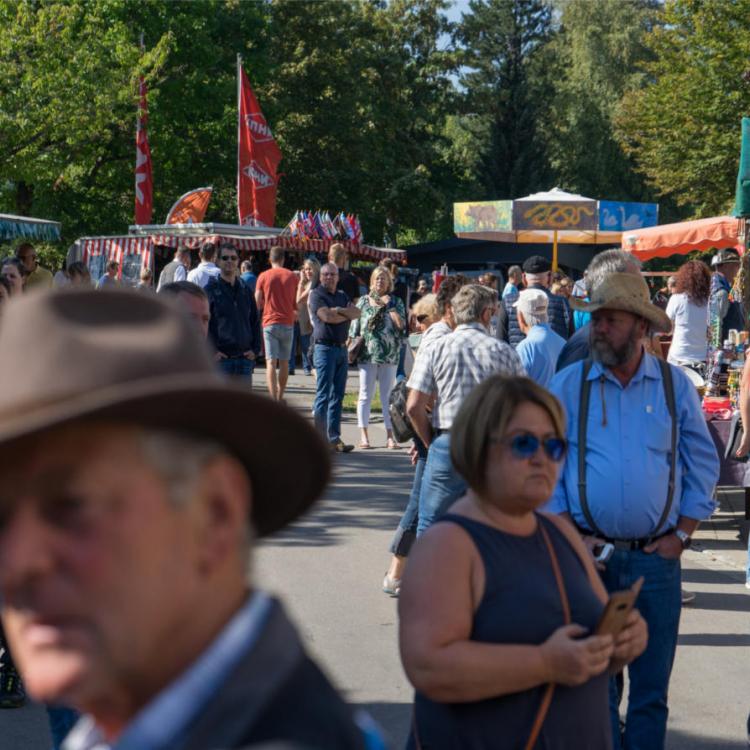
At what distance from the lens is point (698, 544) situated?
9445mm

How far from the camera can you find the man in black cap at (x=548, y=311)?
1068 centimetres

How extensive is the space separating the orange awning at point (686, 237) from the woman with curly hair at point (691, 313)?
689 centimetres

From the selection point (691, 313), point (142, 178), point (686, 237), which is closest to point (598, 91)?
point (142, 178)

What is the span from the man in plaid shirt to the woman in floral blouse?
601 centimetres

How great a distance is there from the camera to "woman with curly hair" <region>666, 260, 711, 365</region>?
11695 millimetres

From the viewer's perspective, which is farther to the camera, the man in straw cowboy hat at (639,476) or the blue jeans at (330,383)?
the blue jeans at (330,383)

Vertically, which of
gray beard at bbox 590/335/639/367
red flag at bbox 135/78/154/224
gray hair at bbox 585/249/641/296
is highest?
red flag at bbox 135/78/154/224

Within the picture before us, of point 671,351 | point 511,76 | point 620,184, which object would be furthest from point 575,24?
point 671,351

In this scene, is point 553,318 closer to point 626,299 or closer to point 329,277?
point 329,277

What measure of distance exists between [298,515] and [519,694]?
1625mm

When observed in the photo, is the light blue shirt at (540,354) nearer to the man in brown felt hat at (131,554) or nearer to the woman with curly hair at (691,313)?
the woman with curly hair at (691,313)

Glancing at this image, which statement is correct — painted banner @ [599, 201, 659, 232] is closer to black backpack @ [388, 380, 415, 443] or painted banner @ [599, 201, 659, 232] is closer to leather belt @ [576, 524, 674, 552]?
black backpack @ [388, 380, 415, 443]

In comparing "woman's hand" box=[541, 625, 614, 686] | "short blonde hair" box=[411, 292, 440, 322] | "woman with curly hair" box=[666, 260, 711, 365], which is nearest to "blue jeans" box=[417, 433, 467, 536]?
"short blonde hair" box=[411, 292, 440, 322]

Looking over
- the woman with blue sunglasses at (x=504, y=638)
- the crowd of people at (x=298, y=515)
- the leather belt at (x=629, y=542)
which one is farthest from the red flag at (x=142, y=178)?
the woman with blue sunglasses at (x=504, y=638)
